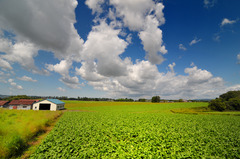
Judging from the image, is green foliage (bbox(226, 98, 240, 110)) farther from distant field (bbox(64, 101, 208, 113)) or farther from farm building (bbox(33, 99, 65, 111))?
farm building (bbox(33, 99, 65, 111))

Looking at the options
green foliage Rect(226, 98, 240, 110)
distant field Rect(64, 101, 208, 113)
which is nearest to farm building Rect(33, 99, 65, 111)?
distant field Rect(64, 101, 208, 113)

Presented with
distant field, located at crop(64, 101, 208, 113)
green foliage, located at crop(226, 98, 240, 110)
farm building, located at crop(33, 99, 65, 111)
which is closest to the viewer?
farm building, located at crop(33, 99, 65, 111)

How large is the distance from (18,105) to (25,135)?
172 feet

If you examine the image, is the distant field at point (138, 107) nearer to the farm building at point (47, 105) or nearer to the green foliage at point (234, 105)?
the farm building at point (47, 105)

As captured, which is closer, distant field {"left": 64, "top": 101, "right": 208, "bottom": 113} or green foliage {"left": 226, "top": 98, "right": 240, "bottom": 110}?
green foliage {"left": 226, "top": 98, "right": 240, "bottom": 110}

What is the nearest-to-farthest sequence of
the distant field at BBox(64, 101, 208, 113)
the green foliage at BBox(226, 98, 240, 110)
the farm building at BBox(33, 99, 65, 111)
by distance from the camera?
the farm building at BBox(33, 99, 65, 111) < the green foliage at BBox(226, 98, 240, 110) < the distant field at BBox(64, 101, 208, 113)

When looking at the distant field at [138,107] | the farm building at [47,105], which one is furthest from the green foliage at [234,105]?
the farm building at [47,105]

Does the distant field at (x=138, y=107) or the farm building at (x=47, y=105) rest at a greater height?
the farm building at (x=47, y=105)

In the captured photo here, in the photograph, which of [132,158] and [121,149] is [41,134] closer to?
[121,149]

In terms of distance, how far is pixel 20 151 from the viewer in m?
10.3

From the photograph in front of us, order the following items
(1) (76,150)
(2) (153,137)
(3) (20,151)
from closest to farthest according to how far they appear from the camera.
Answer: (1) (76,150)
(3) (20,151)
(2) (153,137)

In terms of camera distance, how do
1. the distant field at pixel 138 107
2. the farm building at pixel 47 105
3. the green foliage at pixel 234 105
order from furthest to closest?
the distant field at pixel 138 107 < the green foliage at pixel 234 105 < the farm building at pixel 47 105

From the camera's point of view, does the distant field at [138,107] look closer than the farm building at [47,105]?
No

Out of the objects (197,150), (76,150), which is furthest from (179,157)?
(76,150)
